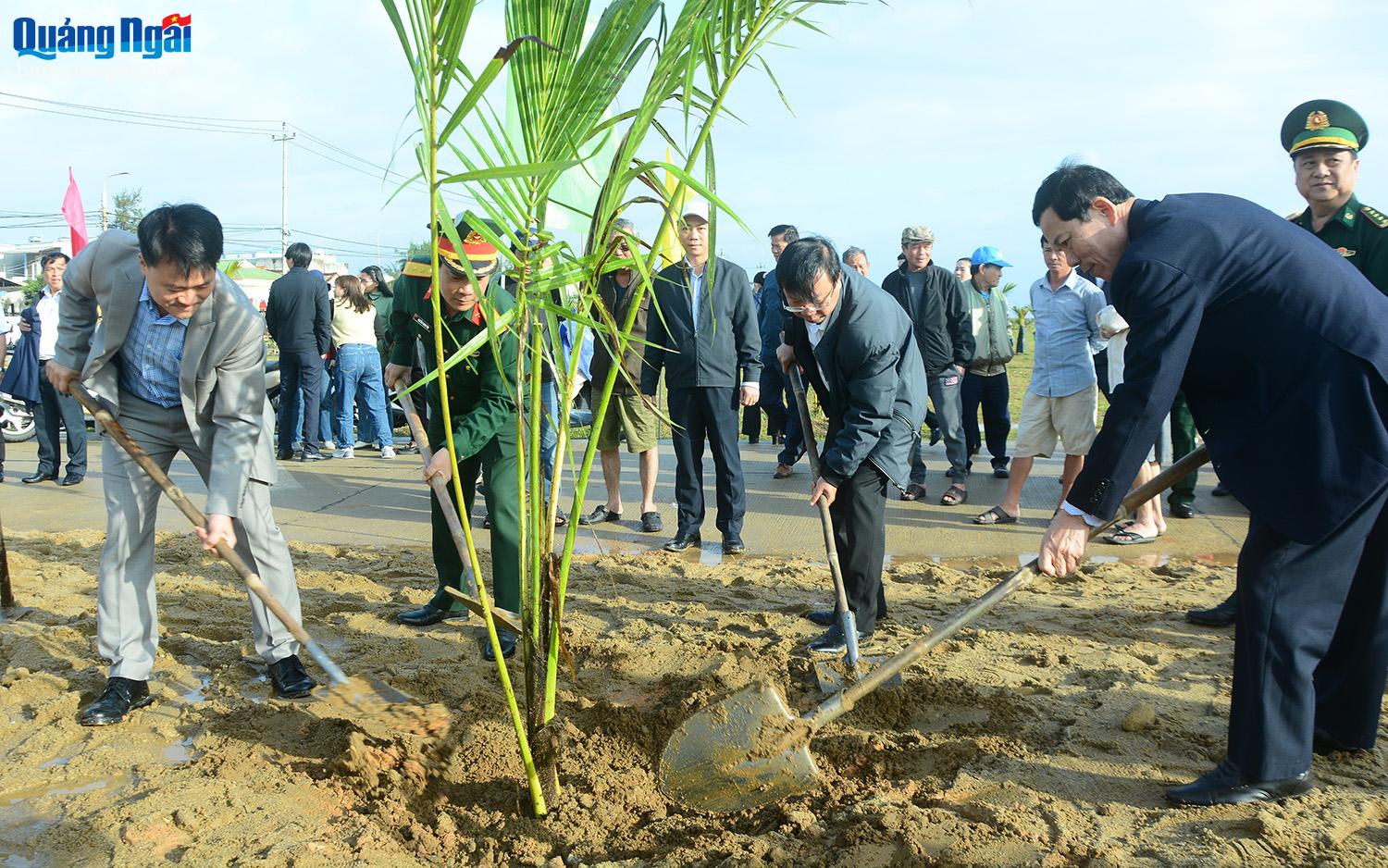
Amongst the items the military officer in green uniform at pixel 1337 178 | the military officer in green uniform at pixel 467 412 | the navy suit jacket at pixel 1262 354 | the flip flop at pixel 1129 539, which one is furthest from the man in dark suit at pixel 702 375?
the navy suit jacket at pixel 1262 354

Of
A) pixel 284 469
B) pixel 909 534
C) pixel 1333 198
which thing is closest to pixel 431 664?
pixel 909 534

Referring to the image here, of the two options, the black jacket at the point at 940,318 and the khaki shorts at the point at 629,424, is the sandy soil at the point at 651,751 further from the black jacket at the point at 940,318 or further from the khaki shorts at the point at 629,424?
the black jacket at the point at 940,318

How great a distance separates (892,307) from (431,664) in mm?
2567

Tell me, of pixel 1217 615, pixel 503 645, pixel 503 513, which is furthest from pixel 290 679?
→ pixel 1217 615

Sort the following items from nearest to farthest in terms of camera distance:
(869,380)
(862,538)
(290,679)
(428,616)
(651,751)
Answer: (651,751) → (290,679) → (869,380) → (862,538) → (428,616)

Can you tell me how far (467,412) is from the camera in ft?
15.6

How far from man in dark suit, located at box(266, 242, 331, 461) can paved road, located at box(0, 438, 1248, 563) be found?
2.51ft

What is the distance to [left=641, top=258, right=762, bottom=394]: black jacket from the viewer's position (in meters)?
6.14

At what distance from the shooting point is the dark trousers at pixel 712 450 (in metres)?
6.20

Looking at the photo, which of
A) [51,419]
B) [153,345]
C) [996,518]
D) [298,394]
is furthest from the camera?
[298,394]

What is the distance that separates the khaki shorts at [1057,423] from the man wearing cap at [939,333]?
1.02 metres

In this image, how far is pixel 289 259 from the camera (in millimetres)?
9867

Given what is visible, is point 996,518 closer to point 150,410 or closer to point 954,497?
point 954,497

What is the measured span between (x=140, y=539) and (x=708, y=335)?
3.37 meters
